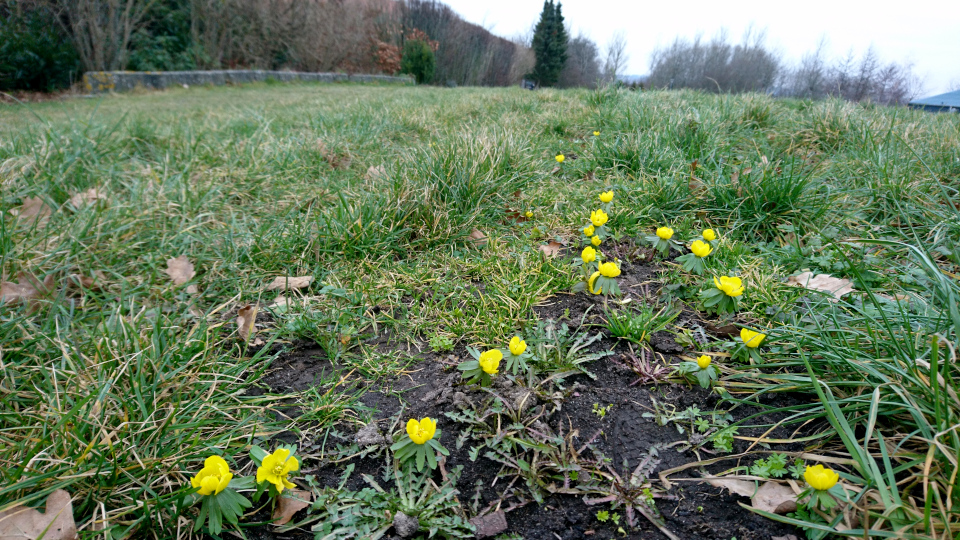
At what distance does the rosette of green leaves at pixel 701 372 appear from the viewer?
1.41 meters

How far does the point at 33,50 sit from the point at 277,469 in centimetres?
1172

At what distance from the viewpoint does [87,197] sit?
241 cm

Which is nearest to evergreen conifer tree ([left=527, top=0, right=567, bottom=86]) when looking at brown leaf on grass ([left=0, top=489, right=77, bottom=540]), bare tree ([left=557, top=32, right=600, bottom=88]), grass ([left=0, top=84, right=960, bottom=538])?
bare tree ([left=557, top=32, right=600, bottom=88])

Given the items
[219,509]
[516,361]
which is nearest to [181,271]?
[219,509]

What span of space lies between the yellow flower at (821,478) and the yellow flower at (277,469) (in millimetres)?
1152

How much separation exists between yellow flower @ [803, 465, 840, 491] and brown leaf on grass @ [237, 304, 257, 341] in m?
1.66

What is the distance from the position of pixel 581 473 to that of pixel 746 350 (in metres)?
0.70

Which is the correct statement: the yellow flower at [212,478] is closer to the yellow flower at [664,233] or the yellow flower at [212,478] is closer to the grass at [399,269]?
the grass at [399,269]

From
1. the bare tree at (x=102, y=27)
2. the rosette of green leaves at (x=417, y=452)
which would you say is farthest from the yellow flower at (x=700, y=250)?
the bare tree at (x=102, y=27)

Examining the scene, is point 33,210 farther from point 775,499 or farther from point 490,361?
point 775,499

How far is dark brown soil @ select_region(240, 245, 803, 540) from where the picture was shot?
110 cm

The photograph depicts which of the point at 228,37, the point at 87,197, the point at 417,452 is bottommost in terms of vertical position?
the point at 417,452

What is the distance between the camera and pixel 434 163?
2699 mm

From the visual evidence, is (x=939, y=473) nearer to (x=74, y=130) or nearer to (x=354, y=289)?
(x=354, y=289)
